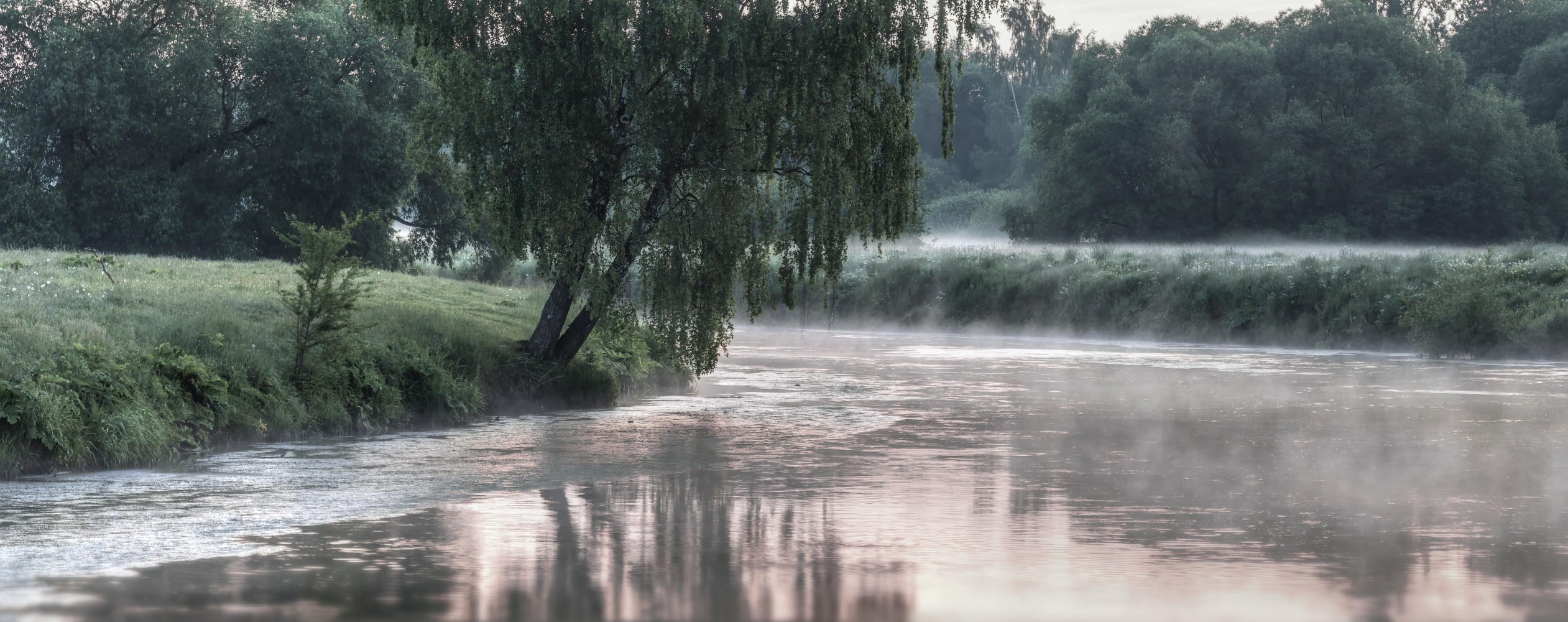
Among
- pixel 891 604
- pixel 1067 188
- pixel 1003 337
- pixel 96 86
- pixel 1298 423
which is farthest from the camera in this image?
pixel 1067 188

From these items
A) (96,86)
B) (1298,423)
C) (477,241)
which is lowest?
(1298,423)

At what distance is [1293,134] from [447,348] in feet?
175

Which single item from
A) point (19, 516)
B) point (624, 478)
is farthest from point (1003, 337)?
point (19, 516)

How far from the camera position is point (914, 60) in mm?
19203

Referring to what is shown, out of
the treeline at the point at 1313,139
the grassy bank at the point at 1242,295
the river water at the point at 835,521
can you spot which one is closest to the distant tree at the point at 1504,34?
the treeline at the point at 1313,139

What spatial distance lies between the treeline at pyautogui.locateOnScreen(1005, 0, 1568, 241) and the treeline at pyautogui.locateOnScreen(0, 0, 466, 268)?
37.9 meters

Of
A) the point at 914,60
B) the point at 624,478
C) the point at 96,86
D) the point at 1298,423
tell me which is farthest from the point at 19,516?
the point at 96,86

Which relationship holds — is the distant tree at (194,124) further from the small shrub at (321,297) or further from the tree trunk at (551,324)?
the small shrub at (321,297)

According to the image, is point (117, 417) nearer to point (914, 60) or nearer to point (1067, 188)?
point (914, 60)

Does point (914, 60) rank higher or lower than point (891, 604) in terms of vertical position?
higher

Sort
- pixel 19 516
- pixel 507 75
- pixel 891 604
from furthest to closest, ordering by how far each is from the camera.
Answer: pixel 507 75
pixel 19 516
pixel 891 604

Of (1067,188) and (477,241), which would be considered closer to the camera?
(477,241)

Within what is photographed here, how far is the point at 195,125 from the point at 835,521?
1502 inches

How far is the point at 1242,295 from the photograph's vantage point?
4225 centimetres
